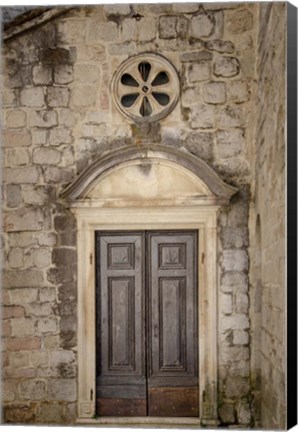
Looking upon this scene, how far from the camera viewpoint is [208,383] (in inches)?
167

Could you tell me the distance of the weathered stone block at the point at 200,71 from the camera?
4277mm

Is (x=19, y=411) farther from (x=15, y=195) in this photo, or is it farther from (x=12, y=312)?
(x=15, y=195)

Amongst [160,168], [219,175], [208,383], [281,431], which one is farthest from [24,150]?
[281,431]

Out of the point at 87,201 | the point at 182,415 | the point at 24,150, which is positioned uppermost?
the point at 24,150

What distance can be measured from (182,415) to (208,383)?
0.95 ft

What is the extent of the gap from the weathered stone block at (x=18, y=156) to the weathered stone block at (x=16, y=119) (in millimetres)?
179

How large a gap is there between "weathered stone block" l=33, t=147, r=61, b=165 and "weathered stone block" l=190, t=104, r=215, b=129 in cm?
99

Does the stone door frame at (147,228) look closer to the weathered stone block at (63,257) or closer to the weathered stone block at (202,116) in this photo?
the weathered stone block at (63,257)

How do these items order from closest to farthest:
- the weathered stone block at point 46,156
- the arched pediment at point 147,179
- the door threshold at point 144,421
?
the door threshold at point 144,421, the arched pediment at point 147,179, the weathered stone block at point 46,156

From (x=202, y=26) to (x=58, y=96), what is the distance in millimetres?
1123

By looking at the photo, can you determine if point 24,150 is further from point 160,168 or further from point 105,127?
point 160,168

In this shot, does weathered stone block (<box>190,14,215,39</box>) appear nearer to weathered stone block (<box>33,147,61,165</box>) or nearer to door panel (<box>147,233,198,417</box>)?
weathered stone block (<box>33,147,61,165</box>)

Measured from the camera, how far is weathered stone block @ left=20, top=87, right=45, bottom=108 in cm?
434

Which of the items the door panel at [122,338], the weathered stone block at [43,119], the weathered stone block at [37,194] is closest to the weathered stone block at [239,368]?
the door panel at [122,338]
